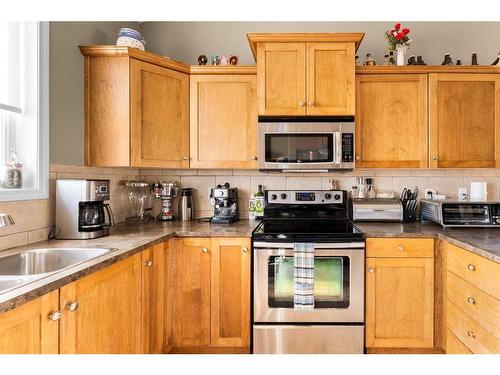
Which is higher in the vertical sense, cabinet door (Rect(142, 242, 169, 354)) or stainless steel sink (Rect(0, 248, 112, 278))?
stainless steel sink (Rect(0, 248, 112, 278))

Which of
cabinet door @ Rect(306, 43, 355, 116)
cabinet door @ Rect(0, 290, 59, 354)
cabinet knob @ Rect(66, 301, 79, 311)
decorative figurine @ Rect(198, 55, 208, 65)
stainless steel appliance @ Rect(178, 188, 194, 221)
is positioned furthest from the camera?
stainless steel appliance @ Rect(178, 188, 194, 221)

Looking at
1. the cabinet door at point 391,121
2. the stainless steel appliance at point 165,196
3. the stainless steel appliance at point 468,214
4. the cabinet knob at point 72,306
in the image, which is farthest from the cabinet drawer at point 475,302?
the stainless steel appliance at point 165,196

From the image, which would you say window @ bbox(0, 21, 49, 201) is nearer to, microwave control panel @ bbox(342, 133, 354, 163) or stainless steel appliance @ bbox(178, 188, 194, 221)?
stainless steel appliance @ bbox(178, 188, 194, 221)

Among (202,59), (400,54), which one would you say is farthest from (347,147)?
(202,59)

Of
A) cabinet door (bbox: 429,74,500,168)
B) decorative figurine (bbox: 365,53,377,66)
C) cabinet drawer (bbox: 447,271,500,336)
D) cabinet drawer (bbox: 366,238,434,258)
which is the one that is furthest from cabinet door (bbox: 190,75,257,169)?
cabinet drawer (bbox: 447,271,500,336)

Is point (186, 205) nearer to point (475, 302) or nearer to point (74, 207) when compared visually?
point (74, 207)

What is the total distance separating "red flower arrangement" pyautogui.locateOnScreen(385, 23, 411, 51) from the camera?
258cm

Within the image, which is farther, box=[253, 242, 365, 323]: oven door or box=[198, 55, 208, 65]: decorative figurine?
box=[198, 55, 208, 65]: decorative figurine

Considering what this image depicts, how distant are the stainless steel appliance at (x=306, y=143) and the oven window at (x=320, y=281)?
27.1 inches

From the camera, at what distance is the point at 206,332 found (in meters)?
2.25

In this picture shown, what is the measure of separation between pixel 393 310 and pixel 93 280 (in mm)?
1787

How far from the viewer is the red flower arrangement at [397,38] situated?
258 centimetres

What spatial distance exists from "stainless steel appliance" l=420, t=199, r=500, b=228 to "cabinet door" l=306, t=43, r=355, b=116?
934 millimetres

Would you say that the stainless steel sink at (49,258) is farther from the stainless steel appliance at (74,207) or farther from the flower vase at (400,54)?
the flower vase at (400,54)
